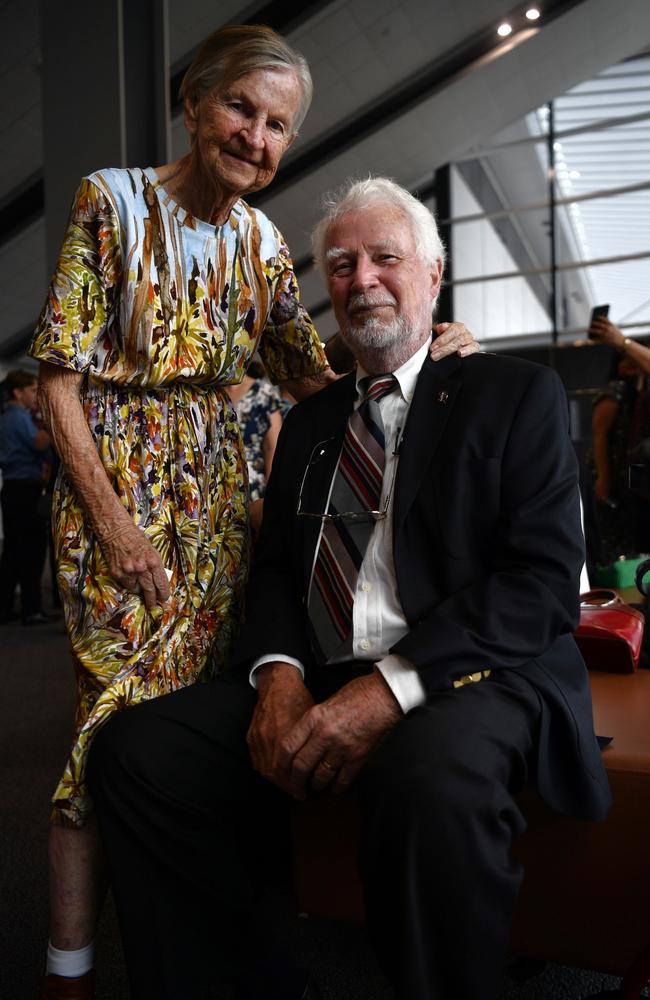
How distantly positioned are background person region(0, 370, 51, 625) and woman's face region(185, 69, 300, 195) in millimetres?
4624

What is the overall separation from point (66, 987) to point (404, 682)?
2.60 ft

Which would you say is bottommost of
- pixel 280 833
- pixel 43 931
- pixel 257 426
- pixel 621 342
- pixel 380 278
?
pixel 43 931

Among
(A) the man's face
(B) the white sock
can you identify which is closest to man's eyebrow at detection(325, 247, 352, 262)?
(A) the man's face

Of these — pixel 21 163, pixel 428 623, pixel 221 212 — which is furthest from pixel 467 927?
pixel 21 163

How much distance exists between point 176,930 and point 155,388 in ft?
3.19

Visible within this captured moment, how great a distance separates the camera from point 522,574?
4.34 feet

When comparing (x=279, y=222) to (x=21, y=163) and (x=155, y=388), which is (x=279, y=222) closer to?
(x=21, y=163)

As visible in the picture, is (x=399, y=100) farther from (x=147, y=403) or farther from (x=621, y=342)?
(x=147, y=403)

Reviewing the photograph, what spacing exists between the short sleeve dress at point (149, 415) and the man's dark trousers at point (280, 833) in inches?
4.5

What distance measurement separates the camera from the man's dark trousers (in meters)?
1.09

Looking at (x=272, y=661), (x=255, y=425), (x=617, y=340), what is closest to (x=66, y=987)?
(x=272, y=661)

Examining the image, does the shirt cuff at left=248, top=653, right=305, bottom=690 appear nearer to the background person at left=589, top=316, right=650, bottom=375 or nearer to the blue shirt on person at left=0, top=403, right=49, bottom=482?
the background person at left=589, top=316, right=650, bottom=375

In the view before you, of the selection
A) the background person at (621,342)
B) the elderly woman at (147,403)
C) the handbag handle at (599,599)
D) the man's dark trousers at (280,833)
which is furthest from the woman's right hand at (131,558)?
the background person at (621,342)

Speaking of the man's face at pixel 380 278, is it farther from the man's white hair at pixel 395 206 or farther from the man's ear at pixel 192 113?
the man's ear at pixel 192 113
